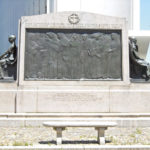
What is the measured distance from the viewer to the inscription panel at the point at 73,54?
11.5 m

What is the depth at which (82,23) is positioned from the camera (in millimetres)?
11680

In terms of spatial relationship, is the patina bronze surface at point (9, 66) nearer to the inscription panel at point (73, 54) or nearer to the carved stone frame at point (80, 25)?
the carved stone frame at point (80, 25)

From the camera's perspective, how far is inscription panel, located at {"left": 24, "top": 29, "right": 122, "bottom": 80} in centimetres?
1151

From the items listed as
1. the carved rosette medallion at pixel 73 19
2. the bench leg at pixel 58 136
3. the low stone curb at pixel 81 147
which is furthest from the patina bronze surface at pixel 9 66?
the low stone curb at pixel 81 147

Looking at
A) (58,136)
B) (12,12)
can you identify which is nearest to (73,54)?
(58,136)

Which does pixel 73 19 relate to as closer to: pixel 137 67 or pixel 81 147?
pixel 137 67

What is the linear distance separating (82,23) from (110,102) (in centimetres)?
343

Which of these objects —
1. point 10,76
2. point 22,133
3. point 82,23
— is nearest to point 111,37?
point 82,23

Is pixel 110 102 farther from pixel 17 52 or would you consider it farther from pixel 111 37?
pixel 17 52

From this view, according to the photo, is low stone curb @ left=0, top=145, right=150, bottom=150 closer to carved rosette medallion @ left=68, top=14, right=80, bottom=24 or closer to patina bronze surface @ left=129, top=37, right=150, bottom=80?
patina bronze surface @ left=129, top=37, right=150, bottom=80

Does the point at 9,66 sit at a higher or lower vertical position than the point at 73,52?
lower

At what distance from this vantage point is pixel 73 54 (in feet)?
38.1

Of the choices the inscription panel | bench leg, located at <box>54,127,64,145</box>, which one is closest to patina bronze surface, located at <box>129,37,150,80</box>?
the inscription panel

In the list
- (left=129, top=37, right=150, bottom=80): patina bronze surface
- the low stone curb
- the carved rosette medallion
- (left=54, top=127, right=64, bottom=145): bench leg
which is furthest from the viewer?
(left=129, top=37, right=150, bottom=80): patina bronze surface
